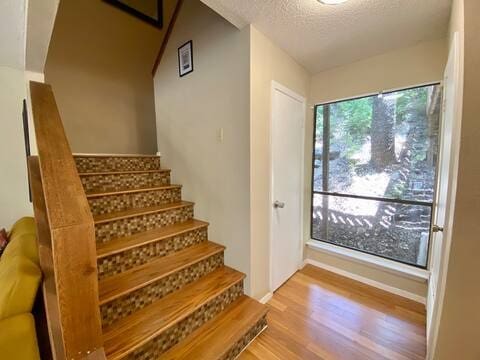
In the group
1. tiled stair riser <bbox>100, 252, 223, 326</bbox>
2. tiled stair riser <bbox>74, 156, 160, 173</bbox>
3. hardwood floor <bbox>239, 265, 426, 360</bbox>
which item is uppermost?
tiled stair riser <bbox>74, 156, 160, 173</bbox>

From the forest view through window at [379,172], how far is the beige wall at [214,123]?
1.17 meters

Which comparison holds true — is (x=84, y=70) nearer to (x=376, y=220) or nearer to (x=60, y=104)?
(x=60, y=104)

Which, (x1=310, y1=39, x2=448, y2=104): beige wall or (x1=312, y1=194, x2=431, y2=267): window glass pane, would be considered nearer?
(x1=310, y1=39, x2=448, y2=104): beige wall

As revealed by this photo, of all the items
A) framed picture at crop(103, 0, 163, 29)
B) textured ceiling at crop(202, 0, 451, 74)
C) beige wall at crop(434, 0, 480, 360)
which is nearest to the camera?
beige wall at crop(434, 0, 480, 360)

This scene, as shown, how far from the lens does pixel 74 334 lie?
32.7 inches

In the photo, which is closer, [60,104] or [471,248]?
[471,248]

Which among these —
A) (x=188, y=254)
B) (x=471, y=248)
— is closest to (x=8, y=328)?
(x=188, y=254)

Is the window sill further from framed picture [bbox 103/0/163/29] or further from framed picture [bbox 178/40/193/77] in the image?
framed picture [bbox 103/0/163/29]

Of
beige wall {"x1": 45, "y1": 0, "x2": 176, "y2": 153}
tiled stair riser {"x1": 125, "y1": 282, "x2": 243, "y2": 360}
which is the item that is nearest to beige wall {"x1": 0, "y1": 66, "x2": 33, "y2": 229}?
beige wall {"x1": 45, "y1": 0, "x2": 176, "y2": 153}

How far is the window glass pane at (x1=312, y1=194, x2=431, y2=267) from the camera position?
1.92 metres

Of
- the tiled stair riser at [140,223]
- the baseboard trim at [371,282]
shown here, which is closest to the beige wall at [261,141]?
the tiled stair riser at [140,223]

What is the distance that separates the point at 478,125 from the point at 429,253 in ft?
4.59

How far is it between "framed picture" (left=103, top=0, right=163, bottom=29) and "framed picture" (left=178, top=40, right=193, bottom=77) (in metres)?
1.57

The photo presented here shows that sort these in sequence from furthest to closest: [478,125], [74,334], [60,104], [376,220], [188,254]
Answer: [60,104], [376,220], [188,254], [478,125], [74,334]
